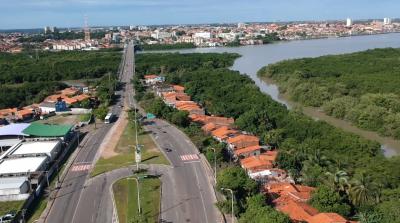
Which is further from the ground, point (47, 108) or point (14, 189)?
point (47, 108)

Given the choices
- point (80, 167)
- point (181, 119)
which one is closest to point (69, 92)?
point (181, 119)

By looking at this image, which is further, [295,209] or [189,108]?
[189,108]

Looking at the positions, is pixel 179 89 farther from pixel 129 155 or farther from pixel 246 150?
pixel 246 150

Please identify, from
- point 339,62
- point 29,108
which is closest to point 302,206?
point 29,108

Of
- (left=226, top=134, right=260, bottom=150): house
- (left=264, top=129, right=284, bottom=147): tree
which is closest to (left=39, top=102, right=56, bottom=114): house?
(left=226, top=134, right=260, bottom=150): house

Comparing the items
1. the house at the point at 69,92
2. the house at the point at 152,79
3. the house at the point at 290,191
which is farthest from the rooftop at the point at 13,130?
the house at the point at 152,79

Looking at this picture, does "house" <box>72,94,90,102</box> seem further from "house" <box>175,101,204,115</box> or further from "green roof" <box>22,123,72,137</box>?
"green roof" <box>22,123,72,137</box>

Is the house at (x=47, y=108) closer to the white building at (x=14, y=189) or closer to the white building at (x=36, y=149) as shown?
the white building at (x=36, y=149)
